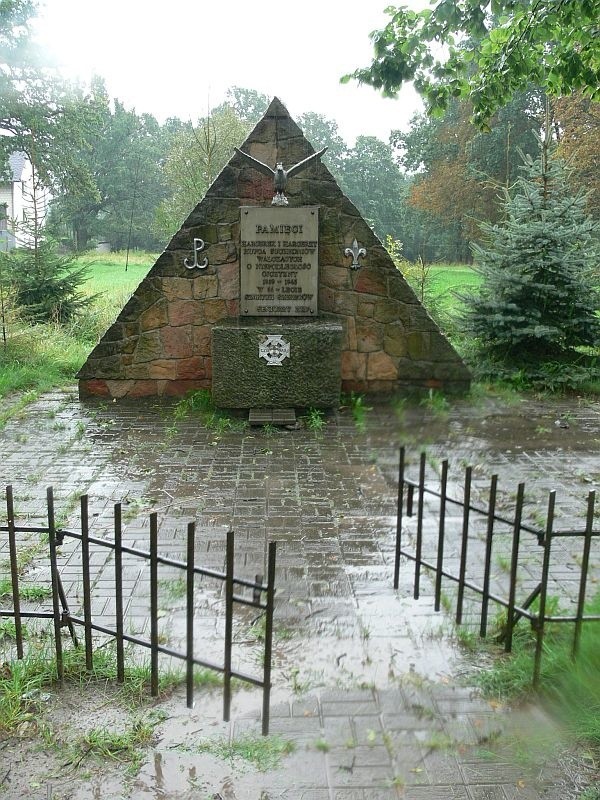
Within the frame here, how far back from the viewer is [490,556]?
3320 mm

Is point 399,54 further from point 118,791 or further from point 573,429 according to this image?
point 118,791

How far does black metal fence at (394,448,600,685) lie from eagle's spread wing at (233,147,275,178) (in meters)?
3.91

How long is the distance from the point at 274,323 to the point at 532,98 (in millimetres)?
25424

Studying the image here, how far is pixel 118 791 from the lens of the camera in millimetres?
2488

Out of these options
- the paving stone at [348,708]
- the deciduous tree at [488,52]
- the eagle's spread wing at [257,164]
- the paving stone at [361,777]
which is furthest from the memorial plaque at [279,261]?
the paving stone at [361,777]

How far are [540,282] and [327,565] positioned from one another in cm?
605

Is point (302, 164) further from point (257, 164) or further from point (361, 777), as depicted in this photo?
point (361, 777)

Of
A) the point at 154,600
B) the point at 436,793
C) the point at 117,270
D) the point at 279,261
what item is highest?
the point at 117,270

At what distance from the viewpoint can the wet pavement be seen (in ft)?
8.52

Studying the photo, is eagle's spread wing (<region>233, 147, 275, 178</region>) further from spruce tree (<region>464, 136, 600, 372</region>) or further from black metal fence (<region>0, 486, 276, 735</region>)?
black metal fence (<region>0, 486, 276, 735</region>)

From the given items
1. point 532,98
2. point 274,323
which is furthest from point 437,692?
point 532,98

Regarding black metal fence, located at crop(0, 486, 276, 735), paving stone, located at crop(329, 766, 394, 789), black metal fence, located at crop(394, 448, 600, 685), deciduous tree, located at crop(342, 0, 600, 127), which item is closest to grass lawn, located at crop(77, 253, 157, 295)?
deciduous tree, located at crop(342, 0, 600, 127)

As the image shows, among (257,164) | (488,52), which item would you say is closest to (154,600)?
(488,52)

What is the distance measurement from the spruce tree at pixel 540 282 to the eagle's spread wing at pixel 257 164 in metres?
2.97
